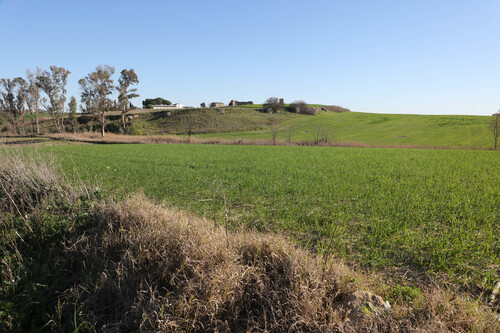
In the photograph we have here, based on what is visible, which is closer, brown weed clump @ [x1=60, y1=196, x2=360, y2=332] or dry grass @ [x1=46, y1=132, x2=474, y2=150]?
brown weed clump @ [x1=60, y1=196, x2=360, y2=332]

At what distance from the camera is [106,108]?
61.6 m

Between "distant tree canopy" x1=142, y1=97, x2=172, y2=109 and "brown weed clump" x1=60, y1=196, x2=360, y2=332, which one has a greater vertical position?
"distant tree canopy" x1=142, y1=97, x2=172, y2=109

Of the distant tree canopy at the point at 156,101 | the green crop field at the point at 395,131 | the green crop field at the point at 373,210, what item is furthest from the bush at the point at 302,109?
the green crop field at the point at 373,210

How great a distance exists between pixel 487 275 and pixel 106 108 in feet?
230

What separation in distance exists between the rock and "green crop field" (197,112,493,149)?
4082 centimetres

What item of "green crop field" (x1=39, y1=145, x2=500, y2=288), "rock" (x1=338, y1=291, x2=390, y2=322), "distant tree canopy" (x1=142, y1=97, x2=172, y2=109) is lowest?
"green crop field" (x1=39, y1=145, x2=500, y2=288)

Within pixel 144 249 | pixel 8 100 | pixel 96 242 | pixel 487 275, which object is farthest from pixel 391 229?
pixel 8 100

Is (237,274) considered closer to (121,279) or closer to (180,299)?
(180,299)

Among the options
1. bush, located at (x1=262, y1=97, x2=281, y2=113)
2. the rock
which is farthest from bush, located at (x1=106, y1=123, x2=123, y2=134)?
the rock

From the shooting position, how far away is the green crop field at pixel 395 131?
4106cm

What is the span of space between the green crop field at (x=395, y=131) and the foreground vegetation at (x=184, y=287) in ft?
131

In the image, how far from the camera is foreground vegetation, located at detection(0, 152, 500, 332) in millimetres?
3086

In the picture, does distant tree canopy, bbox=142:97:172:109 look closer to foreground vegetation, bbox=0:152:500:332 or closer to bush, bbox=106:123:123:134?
bush, bbox=106:123:123:134

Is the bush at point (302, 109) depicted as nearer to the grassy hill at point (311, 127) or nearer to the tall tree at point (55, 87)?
the grassy hill at point (311, 127)
